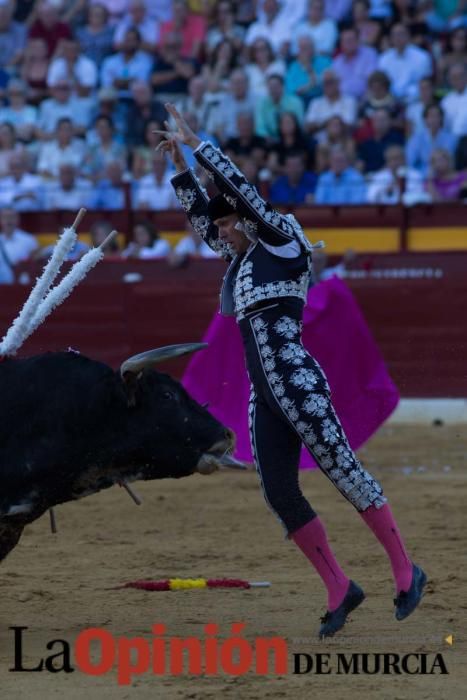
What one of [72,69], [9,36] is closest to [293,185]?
[72,69]

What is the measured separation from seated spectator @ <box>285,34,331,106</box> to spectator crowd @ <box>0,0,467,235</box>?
10 mm

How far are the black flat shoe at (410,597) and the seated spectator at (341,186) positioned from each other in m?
5.75

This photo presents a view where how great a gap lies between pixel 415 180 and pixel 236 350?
3.29 metres

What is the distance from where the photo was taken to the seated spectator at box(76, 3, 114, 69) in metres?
10.8

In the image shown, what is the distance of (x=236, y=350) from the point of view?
6.25 meters

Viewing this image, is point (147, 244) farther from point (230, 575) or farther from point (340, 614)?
point (340, 614)

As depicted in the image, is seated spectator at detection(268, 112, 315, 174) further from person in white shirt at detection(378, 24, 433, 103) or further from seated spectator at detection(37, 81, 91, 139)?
seated spectator at detection(37, 81, 91, 139)

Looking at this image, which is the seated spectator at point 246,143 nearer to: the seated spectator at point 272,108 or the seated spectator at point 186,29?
the seated spectator at point 272,108

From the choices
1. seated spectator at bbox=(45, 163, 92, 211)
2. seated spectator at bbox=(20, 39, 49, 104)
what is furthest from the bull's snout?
seated spectator at bbox=(20, 39, 49, 104)

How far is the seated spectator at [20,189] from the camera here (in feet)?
A: 31.8

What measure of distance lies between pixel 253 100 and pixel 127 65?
1321mm

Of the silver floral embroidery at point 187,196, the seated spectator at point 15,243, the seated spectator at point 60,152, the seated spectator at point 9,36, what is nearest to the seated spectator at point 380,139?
the seated spectator at point 60,152

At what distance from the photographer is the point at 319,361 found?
19.2 ft

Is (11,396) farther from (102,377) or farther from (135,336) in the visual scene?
(135,336)
